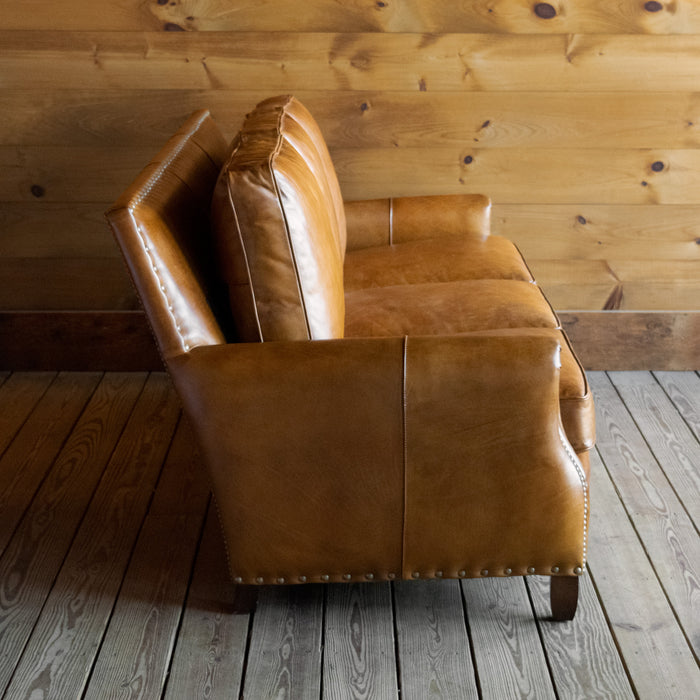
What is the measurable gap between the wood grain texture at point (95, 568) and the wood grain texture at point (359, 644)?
18.1 inches

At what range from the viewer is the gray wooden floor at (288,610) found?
5.14 feet

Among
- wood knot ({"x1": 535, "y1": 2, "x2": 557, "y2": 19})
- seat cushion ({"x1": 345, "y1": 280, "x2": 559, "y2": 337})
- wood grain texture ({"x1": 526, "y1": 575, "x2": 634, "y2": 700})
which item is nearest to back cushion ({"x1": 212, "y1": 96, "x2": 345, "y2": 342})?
seat cushion ({"x1": 345, "y1": 280, "x2": 559, "y2": 337})

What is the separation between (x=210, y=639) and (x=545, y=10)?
1.93 m

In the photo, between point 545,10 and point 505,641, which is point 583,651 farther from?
point 545,10

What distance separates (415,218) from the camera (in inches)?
100

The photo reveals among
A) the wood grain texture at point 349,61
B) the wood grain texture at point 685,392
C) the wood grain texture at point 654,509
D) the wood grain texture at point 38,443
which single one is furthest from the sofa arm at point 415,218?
the wood grain texture at point 38,443

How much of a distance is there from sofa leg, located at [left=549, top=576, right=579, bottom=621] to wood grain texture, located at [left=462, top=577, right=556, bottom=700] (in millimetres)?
57

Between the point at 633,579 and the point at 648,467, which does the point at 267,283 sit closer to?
the point at 633,579

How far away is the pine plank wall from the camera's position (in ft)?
8.13

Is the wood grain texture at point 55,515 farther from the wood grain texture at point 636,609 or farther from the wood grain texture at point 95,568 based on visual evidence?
the wood grain texture at point 636,609

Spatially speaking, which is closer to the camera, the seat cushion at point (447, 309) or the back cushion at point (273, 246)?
the back cushion at point (273, 246)

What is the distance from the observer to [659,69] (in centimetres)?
252

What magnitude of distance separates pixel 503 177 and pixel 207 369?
1476 millimetres

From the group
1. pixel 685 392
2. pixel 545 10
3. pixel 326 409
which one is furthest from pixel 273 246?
pixel 685 392
